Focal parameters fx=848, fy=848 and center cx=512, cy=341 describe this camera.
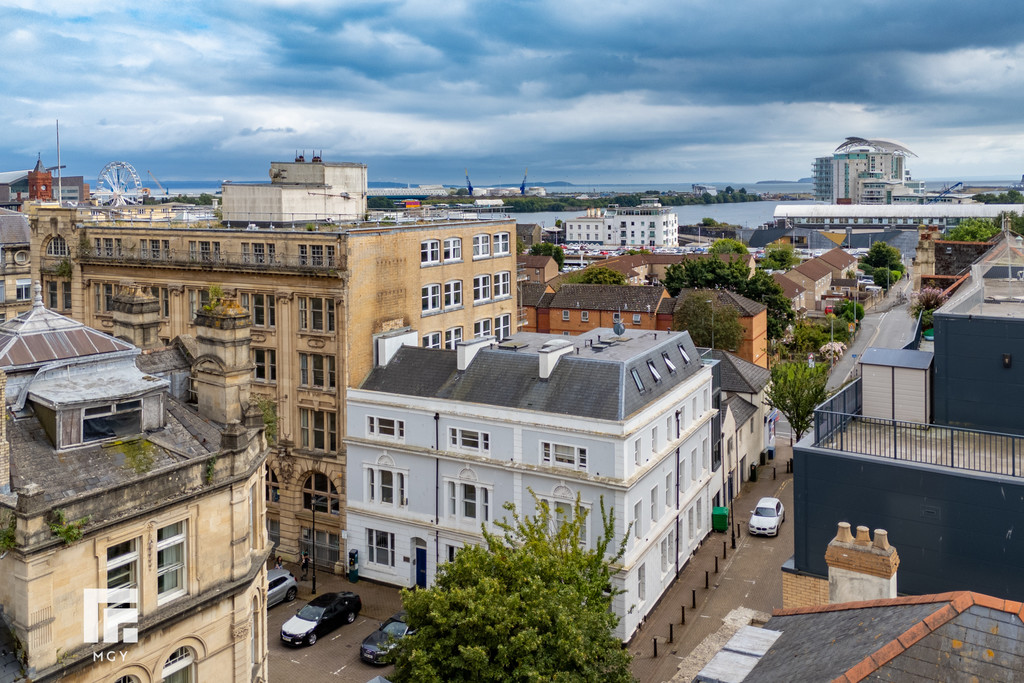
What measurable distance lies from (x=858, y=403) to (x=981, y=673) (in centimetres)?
1584

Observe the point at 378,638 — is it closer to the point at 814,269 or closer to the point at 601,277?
the point at 601,277

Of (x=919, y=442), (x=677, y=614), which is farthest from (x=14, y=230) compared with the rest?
(x=919, y=442)

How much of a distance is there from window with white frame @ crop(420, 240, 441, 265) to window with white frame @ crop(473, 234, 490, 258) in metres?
3.74

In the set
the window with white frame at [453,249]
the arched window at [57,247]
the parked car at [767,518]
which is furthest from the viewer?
the arched window at [57,247]

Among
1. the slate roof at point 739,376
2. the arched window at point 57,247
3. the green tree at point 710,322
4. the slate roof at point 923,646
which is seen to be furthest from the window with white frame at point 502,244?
the slate roof at point 923,646

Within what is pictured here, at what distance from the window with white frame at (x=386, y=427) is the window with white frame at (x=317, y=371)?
2988 mm

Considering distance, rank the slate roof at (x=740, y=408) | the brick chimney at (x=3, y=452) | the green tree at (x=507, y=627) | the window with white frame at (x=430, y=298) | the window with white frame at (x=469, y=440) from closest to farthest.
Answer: the brick chimney at (x=3, y=452) < the green tree at (x=507, y=627) < the window with white frame at (x=469, y=440) < the window with white frame at (x=430, y=298) < the slate roof at (x=740, y=408)

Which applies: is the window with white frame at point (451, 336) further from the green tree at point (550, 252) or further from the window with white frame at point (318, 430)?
the green tree at point (550, 252)

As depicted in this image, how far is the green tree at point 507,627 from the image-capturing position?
21.0 meters

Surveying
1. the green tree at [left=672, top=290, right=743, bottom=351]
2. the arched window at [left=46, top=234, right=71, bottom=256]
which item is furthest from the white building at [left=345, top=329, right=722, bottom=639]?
the green tree at [left=672, top=290, right=743, bottom=351]

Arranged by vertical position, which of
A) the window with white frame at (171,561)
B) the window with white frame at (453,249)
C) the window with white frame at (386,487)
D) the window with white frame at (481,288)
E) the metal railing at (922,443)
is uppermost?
the window with white frame at (453,249)

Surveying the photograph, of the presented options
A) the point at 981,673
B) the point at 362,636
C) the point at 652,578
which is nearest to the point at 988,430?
the point at 981,673

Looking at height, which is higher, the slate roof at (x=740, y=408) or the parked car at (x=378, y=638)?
the slate roof at (x=740, y=408)

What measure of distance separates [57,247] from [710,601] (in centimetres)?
4535
